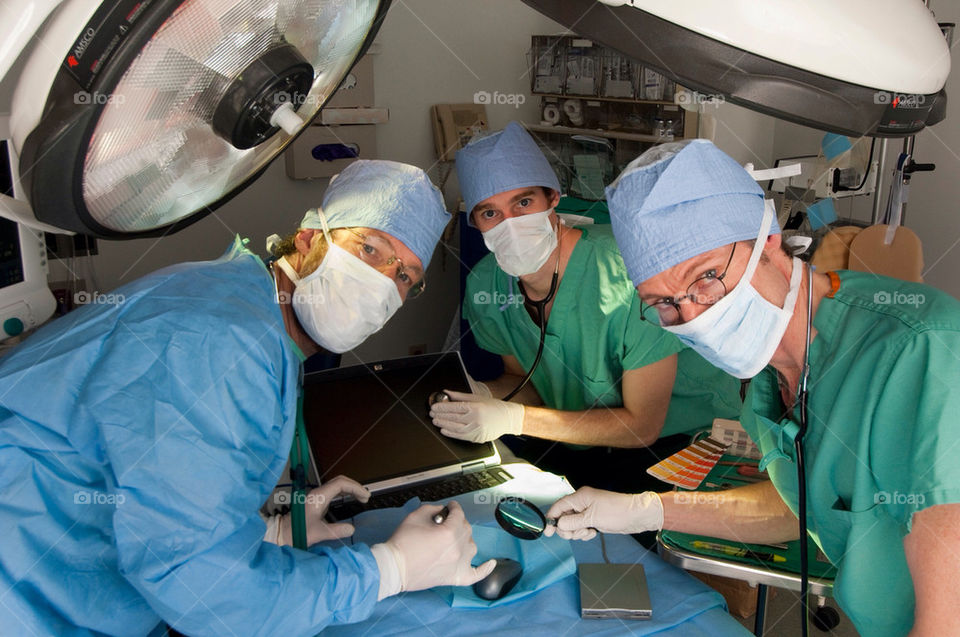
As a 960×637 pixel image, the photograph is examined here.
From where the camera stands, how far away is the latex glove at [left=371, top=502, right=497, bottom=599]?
1109 mm

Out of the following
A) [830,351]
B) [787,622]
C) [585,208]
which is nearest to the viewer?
[830,351]

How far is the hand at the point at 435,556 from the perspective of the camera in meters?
1.12

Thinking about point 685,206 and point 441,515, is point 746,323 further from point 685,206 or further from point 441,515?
point 441,515

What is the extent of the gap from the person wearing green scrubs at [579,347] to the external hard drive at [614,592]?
23.0 inches

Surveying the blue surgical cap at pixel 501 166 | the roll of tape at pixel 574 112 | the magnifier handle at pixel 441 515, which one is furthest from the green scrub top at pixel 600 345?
the roll of tape at pixel 574 112

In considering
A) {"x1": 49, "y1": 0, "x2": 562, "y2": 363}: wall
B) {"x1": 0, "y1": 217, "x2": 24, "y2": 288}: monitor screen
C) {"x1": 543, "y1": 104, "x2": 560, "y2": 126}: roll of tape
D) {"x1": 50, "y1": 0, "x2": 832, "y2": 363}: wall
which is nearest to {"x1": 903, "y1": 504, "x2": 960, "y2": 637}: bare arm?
{"x1": 0, "y1": 217, "x2": 24, "y2": 288}: monitor screen

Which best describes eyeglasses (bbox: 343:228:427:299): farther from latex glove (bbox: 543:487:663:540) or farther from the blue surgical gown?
latex glove (bbox: 543:487:663:540)

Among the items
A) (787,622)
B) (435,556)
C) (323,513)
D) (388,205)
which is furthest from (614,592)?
(787,622)

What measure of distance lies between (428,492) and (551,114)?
109 inches

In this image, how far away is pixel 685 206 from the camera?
110 cm

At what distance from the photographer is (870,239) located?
198cm

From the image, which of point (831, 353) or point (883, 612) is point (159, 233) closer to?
point (831, 353)

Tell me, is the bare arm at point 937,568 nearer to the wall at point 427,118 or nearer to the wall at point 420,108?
the wall at point 427,118

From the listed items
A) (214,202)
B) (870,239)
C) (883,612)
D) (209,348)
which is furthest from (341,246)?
(870,239)
